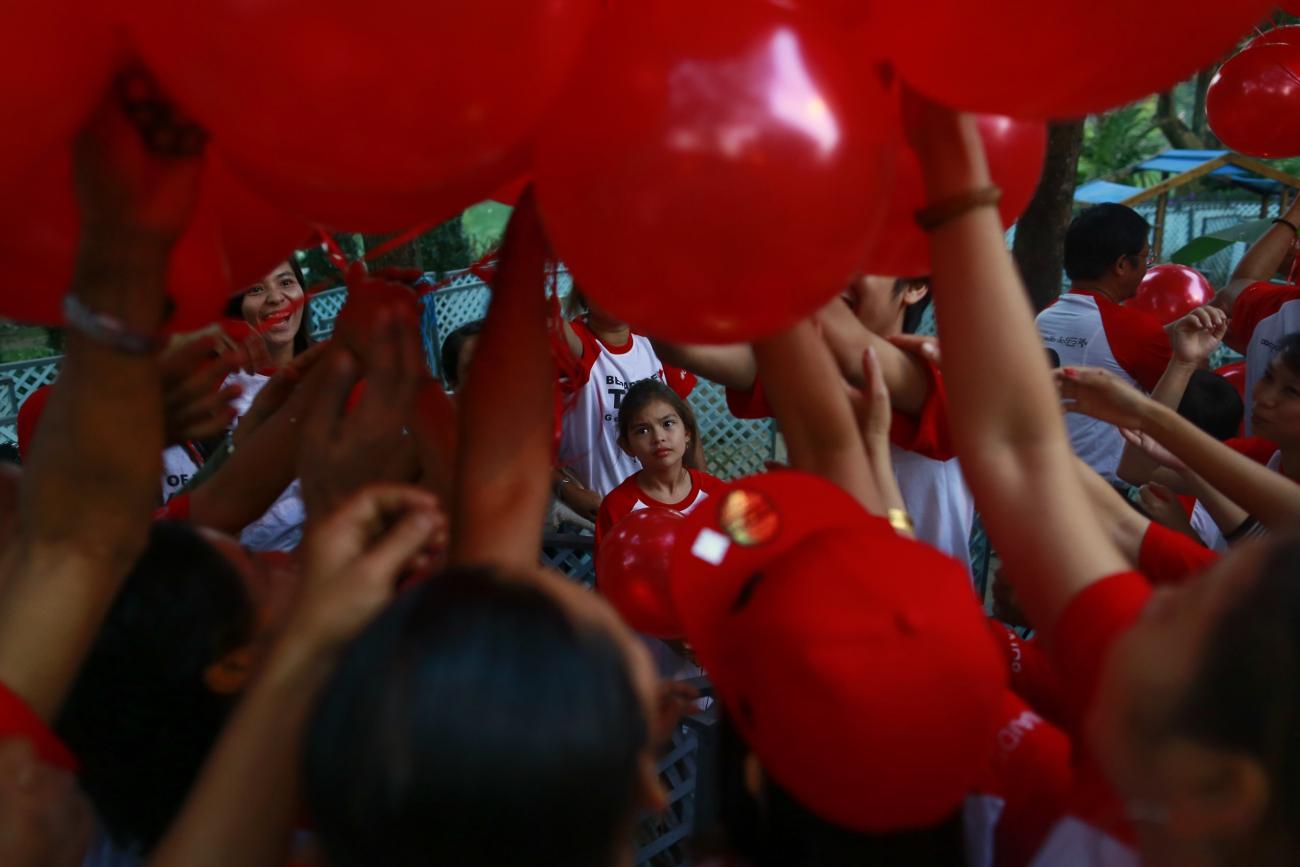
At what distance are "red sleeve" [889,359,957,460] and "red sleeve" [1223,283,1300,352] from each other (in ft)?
8.06

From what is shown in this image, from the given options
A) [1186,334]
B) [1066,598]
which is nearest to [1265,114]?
[1186,334]

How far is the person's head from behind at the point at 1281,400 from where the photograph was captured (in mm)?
2549

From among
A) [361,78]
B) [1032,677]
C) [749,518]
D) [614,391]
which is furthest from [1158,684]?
[614,391]

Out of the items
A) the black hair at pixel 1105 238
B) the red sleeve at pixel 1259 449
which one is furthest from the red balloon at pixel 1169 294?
the red sleeve at pixel 1259 449

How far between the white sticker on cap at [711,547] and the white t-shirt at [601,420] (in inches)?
108

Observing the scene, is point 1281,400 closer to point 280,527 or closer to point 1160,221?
point 280,527

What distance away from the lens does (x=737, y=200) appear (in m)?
0.91

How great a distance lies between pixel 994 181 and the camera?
1.29m

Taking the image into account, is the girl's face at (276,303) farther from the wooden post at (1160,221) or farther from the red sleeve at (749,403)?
the wooden post at (1160,221)

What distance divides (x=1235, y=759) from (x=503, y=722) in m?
0.56

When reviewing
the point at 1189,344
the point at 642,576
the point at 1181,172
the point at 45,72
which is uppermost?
the point at 45,72

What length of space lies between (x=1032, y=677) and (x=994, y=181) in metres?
0.88

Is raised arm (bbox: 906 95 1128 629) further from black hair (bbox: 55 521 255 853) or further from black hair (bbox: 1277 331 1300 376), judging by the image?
black hair (bbox: 1277 331 1300 376)

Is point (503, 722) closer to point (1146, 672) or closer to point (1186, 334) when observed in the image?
point (1146, 672)
